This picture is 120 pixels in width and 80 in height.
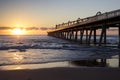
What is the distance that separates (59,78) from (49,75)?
2.84 ft

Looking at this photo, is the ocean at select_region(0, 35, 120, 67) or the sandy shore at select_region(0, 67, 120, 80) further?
the ocean at select_region(0, 35, 120, 67)

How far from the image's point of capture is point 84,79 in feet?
32.5

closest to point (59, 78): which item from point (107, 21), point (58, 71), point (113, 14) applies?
point (58, 71)

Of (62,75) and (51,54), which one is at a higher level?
(51,54)

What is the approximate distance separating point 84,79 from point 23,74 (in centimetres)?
238

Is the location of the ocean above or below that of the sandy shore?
above

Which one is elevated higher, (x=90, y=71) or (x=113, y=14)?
(x=113, y=14)

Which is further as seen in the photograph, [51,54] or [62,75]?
[51,54]

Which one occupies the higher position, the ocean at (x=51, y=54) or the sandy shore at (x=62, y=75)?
the ocean at (x=51, y=54)

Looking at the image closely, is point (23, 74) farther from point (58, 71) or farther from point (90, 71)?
point (90, 71)

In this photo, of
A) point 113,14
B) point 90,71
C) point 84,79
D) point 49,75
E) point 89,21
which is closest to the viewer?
point 84,79

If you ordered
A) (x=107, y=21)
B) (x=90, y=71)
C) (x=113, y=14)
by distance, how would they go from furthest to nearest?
(x=107, y=21) → (x=113, y=14) → (x=90, y=71)

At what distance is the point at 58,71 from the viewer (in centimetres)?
1162

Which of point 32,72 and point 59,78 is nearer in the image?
point 59,78
